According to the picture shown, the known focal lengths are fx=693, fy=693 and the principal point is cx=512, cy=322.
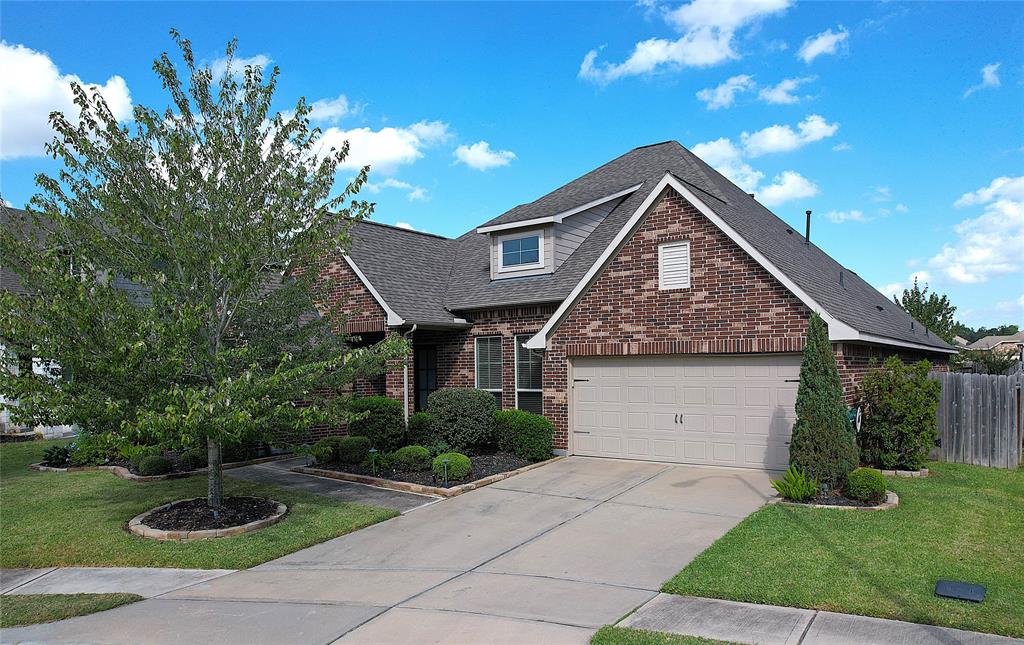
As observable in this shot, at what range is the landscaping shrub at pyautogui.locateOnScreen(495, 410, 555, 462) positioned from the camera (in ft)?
47.8

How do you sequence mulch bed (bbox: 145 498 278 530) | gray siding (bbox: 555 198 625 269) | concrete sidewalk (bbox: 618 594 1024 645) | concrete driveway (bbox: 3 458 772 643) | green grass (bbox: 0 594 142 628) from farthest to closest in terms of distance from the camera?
1. gray siding (bbox: 555 198 625 269)
2. mulch bed (bbox: 145 498 278 530)
3. green grass (bbox: 0 594 142 628)
4. concrete driveway (bbox: 3 458 772 643)
5. concrete sidewalk (bbox: 618 594 1024 645)

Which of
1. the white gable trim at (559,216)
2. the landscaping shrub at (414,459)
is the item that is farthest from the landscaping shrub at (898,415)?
the landscaping shrub at (414,459)

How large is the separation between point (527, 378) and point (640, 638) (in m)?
10.8

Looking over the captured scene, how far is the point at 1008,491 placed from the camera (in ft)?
37.2

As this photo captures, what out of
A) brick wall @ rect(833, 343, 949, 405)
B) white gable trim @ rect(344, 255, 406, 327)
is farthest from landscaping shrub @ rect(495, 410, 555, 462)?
brick wall @ rect(833, 343, 949, 405)

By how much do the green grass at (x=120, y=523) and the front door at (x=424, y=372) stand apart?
20.7 ft

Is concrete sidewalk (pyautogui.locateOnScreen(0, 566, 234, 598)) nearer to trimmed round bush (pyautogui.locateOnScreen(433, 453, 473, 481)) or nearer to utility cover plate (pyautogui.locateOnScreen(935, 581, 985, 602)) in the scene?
trimmed round bush (pyautogui.locateOnScreen(433, 453, 473, 481))

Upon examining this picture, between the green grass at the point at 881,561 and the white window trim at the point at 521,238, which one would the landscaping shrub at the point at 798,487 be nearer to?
the green grass at the point at 881,561

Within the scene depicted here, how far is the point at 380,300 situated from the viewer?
16625 millimetres

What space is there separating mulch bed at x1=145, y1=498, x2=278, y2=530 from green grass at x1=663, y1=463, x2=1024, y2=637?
6.41 meters

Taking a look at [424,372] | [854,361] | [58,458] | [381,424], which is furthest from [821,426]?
[58,458]

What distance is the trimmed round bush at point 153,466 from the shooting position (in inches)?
531

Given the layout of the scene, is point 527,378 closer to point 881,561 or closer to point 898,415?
point 898,415

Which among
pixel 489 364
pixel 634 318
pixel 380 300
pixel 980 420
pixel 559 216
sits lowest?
pixel 980 420
